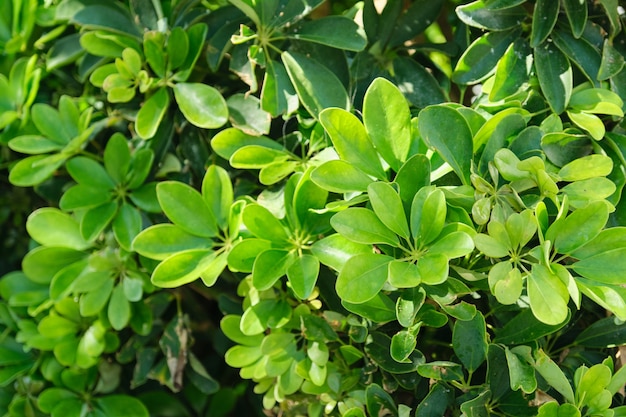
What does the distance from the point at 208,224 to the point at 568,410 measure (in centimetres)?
47

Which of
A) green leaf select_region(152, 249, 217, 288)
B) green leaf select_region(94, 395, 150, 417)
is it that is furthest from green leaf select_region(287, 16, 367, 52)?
green leaf select_region(94, 395, 150, 417)

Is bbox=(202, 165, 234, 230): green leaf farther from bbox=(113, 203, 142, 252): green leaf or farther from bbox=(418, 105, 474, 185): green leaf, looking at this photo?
bbox=(418, 105, 474, 185): green leaf

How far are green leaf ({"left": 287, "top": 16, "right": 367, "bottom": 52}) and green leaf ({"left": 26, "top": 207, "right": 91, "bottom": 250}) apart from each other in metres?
0.44

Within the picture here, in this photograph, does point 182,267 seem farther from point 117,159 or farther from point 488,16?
point 488,16

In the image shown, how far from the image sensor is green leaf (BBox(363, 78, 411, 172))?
0.73 m

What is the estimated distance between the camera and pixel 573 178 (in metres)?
0.71

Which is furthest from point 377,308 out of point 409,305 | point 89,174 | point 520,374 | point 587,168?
point 89,174

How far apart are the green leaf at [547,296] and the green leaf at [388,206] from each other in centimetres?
14

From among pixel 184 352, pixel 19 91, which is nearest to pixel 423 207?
pixel 184 352

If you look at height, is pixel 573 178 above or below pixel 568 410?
above

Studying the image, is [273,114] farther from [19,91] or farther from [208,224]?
[19,91]

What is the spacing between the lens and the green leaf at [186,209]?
0.84 metres

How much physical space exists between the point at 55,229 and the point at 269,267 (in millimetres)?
420

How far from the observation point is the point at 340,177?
0.71 metres
